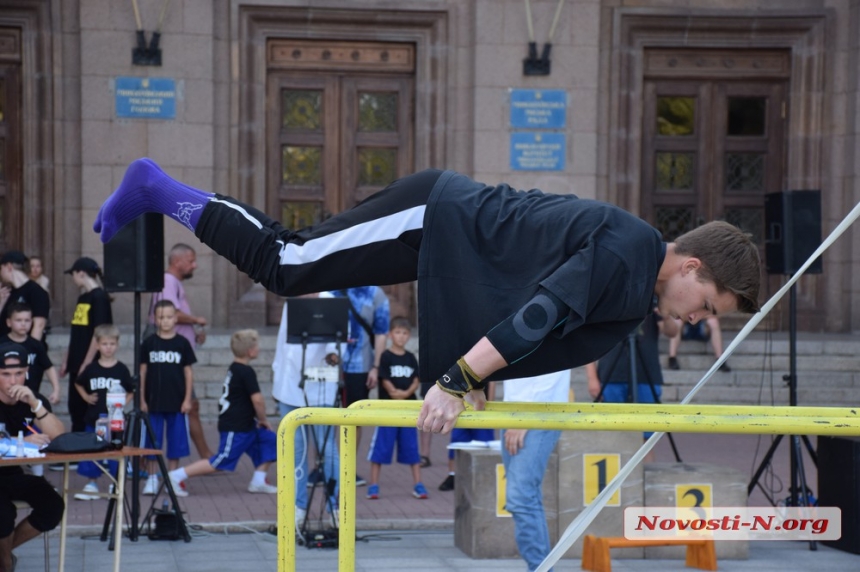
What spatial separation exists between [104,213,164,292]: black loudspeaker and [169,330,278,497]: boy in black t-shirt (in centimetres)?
Answer: 133

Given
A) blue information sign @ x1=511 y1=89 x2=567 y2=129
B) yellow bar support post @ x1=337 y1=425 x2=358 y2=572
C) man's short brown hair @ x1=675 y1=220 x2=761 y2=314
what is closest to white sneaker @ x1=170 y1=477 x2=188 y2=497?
yellow bar support post @ x1=337 y1=425 x2=358 y2=572

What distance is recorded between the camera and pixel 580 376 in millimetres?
13898

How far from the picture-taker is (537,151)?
15125mm

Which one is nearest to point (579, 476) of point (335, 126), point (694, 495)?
point (694, 495)

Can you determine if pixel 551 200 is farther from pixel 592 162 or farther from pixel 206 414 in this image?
pixel 592 162

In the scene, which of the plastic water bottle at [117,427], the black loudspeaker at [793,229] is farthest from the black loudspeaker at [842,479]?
the plastic water bottle at [117,427]

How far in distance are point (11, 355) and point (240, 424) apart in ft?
8.38

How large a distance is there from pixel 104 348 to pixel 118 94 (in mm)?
5713

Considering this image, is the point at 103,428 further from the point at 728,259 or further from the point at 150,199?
the point at 728,259

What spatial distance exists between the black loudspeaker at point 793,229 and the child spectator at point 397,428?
10.1 feet

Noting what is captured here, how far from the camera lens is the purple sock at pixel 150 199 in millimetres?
A: 4504

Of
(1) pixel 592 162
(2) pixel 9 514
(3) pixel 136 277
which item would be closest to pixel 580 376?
(1) pixel 592 162

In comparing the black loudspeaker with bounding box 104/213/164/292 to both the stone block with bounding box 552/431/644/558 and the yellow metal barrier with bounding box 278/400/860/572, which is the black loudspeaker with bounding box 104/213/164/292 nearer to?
the stone block with bounding box 552/431/644/558

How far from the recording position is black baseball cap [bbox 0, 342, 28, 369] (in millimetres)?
6930
